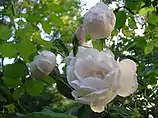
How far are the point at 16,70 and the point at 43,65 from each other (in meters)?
0.13

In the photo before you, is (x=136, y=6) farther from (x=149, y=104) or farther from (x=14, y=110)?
(x=14, y=110)

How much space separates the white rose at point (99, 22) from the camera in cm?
60

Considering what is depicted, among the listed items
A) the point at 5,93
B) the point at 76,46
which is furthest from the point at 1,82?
the point at 76,46

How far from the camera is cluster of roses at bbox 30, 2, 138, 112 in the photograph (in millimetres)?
547

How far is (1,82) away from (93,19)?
1.03 ft

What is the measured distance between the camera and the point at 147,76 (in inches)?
38.8

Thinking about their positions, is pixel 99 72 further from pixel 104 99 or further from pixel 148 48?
pixel 148 48

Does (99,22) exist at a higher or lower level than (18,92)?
higher

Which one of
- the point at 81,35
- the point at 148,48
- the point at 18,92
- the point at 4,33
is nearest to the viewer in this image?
the point at 81,35

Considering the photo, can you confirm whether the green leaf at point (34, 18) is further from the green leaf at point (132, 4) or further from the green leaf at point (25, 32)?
the green leaf at point (132, 4)

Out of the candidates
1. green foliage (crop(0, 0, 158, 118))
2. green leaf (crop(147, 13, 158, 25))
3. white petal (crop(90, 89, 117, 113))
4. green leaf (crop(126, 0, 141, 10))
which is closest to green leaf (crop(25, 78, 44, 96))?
green foliage (crop(0, 0, 158, 118))

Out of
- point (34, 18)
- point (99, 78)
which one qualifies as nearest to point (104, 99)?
point (99, 78)

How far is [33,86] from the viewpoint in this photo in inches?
29.7

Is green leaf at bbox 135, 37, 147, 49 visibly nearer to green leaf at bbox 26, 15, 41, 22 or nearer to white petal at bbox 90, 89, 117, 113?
green leaf at bbox 26, 15, 41, 22
